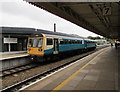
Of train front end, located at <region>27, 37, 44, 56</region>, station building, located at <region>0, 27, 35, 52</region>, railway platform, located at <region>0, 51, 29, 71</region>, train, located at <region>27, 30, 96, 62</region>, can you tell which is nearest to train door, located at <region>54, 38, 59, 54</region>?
train, located at <region>27, 30, 96, 62</region>

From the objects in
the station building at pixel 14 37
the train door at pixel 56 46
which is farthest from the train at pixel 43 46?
the station building at pixel 14 37

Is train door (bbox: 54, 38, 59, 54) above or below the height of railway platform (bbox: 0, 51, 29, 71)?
above

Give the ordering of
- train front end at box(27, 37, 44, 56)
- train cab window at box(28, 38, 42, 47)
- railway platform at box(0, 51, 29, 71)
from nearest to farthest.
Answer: railway platform at box(0, 51, 29, 71) → train front end at box(27, 37, 44, 56) → train cab window at box(28, 38, 42, 47)

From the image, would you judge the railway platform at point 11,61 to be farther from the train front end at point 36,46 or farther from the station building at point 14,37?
the station building at point 14,37

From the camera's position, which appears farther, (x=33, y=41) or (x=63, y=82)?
(x=33, y=41)

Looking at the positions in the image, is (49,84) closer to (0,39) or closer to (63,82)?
(63,82)

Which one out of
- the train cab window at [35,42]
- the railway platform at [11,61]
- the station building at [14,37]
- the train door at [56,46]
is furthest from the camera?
the station building at [14,37]

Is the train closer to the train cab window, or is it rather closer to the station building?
the train cab window

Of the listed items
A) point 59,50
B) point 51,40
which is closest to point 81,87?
point 51,40

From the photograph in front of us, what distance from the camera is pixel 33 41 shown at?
11.1 metres

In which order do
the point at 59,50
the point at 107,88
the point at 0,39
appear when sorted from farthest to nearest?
1. the point at 0,39
2. the point at 59,50
3. the point at 107,88

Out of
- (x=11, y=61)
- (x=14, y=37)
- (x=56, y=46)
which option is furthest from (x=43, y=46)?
(x=14, y=37)

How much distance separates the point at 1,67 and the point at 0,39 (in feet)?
42.5

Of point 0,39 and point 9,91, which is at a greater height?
point 0,39
